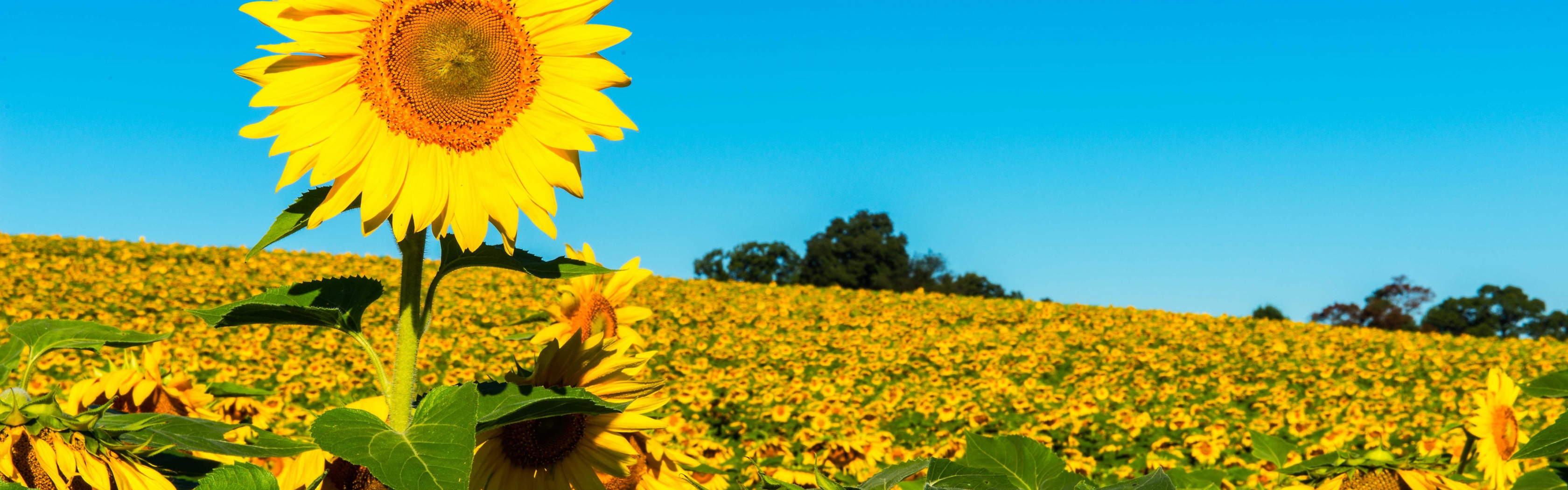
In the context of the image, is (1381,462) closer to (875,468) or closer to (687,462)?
(687,462)

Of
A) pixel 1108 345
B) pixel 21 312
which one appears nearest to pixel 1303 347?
pixel 1108 345

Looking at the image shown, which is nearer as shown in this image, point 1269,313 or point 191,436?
point 191,436

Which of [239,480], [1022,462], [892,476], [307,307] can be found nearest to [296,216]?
[307,307]

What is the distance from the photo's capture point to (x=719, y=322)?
1335cm

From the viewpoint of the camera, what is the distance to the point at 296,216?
1400 millimetres

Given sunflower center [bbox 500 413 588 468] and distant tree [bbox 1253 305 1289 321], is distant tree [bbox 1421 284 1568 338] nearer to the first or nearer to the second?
distant tree [bbox 1253 305 1289 321]

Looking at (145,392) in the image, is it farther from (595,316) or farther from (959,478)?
(959,478)

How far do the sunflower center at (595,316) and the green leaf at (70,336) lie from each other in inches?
46.0

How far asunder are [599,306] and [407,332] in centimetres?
143

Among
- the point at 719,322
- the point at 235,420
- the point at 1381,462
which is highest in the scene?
the point at 719,322

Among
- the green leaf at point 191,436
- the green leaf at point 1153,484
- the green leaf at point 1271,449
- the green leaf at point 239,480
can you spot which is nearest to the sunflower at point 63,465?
the green leaf at point 191,436

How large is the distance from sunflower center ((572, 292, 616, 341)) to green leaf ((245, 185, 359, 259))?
132cm

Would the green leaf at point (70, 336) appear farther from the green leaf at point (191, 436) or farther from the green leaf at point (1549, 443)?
the green leaf at point (1549, 443)

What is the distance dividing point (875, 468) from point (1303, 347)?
12244 mm
